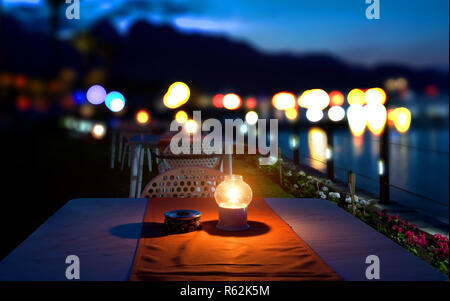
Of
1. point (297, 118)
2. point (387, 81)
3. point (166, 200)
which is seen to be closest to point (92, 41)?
point (297, 118)

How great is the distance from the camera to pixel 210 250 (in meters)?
1.47

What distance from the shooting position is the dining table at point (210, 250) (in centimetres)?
125

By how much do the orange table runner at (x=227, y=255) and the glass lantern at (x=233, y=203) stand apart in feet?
0.15

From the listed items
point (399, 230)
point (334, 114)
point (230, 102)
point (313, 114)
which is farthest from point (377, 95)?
point (230, 102)

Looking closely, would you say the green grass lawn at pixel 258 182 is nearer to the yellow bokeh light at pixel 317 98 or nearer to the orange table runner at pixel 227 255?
the yellow bokeh light at pixel 317 98

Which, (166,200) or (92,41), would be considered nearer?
(166,200)

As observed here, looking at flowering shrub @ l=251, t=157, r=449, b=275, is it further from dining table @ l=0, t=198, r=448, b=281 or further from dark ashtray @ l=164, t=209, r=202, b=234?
dark ashtray @ l=164, t=209, r=202, b=234

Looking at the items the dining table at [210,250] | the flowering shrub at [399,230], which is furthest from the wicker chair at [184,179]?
the flowering shrub at [399,230]

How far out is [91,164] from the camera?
9.55 meters

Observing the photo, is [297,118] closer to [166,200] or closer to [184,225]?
[166,200]

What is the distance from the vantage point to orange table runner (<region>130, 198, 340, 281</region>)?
1250mm

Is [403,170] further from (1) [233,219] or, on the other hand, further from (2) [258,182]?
(1) [233,219]
